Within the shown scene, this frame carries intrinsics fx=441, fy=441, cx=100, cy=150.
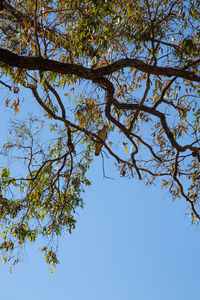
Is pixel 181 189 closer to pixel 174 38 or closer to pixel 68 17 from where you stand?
pixel 174 38

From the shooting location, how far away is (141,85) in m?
5.23

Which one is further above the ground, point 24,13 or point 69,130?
point 24,13

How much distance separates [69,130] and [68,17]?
48.5 inches

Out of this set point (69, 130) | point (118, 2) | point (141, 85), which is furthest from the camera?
point (141, 85)

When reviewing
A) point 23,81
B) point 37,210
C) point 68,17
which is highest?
point 68,17

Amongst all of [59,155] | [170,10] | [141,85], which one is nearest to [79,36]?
[170,10]

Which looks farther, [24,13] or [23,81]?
[24,13]

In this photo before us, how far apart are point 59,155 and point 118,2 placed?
192cm

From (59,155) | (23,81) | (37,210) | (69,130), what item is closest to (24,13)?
(23,81)

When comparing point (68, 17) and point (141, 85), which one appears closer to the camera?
point (68, 17)

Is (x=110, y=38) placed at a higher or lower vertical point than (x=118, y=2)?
lower

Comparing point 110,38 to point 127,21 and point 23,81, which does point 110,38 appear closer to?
point 127,21

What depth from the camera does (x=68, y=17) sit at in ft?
14.2

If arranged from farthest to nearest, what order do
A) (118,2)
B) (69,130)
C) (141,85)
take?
1. (141,85)
2. (69,130)
3. (118,2)
